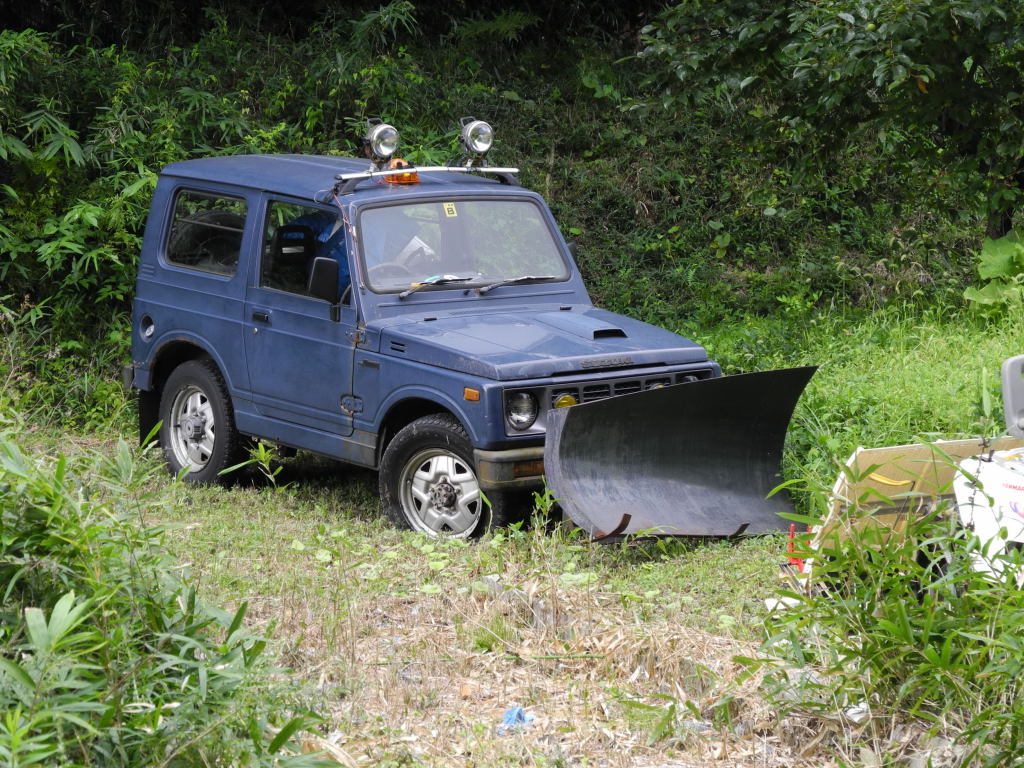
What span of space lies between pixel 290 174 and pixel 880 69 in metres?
3.58

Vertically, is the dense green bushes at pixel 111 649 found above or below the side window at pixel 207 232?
below

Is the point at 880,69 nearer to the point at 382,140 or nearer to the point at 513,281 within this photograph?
the point at 513,281

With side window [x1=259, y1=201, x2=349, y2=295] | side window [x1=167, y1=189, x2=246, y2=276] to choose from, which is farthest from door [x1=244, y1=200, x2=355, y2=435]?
side window [x1=167, y1=189, x2=246, y2=276]

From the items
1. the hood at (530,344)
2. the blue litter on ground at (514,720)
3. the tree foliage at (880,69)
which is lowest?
the blue litter on ground at (514,720)

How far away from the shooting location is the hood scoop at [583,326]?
6648 mm

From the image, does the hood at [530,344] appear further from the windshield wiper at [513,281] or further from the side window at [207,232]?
the side window at [207,232]

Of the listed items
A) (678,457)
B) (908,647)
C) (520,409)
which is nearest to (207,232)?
(520,409)

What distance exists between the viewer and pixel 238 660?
362 centimetres

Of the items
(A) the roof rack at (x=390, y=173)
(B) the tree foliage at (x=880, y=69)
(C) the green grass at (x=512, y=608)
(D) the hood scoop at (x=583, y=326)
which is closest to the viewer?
(C) the green grass at (x=512, y=608)

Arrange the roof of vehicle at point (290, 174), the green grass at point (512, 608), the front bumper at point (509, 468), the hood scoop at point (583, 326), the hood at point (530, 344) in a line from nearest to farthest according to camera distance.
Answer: the green grass at point (512, 608)
the front bumper at point (509, 468)
the hood at point (530, 344)
the hood scoop at point (583, 326)
the roof of vehicle at point (290, 174)

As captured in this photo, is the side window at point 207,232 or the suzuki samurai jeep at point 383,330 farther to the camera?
the side window at point 207,232

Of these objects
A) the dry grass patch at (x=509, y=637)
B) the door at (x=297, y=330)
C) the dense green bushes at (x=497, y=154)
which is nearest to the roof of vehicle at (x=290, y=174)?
the door at (x=297, y=330)

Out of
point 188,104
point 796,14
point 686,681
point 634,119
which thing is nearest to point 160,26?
point 188,104

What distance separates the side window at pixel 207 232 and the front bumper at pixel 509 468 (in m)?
2.33
